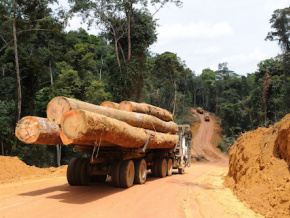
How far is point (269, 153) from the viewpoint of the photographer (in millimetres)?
8766

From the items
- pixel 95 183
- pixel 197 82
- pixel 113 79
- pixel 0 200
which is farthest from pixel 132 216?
pixel 197 82

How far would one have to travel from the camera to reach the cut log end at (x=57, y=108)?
7.04 m

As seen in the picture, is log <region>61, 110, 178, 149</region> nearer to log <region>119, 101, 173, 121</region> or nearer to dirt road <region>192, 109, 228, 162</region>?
log <region>119, 101, 173, 121</region>

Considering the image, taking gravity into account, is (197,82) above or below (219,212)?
above

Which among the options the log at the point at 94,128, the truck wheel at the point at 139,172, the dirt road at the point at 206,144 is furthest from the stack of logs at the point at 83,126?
the dirt road at the point at 206,144

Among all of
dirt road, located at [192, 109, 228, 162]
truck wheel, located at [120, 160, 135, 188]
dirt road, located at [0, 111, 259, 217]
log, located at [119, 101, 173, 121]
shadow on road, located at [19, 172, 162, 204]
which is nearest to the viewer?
dirt road, located at [0, 111, 259, 217]

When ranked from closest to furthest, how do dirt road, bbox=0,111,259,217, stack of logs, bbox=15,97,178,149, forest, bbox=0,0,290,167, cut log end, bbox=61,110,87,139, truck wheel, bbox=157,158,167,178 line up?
dirt road, bbox=0,111,259,217 → cut log end, bbox=61,110,87,139 → stack of logs, bbox=15,97,178,149 → truck wheel, bbox=157,158,167,178 → forest, bbox=0,0,290,167

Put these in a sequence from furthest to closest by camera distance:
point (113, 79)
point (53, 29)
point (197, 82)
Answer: point (197, 82), point (113, 79), point (53, 29)

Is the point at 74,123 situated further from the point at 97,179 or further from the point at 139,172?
the point at 97,179

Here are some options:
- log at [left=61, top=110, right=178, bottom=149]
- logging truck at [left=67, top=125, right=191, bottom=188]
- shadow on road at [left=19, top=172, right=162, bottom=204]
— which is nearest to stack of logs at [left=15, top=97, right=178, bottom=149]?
log at [left=61, top=110, right=178, bottom=149]

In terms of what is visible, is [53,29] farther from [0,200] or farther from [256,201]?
[256,201]

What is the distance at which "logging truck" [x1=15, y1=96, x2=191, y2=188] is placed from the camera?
6.60m

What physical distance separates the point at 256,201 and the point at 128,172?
4202 millimetres

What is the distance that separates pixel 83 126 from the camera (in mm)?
6301
